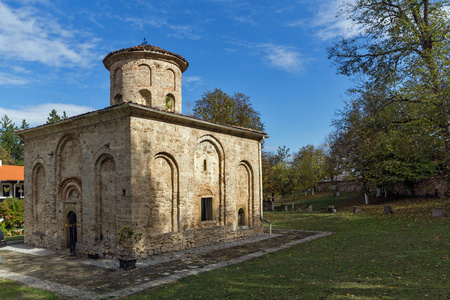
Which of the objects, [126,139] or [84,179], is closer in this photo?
[126,139]

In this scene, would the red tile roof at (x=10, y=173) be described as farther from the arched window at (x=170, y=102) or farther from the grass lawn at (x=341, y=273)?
the grass lawn at (x=341, y=273)

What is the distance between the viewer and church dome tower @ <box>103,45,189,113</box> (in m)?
16.9

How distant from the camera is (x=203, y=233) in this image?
1537cm

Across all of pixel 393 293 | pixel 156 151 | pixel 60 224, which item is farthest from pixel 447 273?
pixel 60 224

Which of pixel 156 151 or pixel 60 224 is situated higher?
pixel 156 151

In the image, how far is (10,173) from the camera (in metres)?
32.5

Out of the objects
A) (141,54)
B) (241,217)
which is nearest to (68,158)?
(141,54)

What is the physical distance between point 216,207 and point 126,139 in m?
6.28

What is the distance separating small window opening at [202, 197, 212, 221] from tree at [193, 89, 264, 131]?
14.7 metres

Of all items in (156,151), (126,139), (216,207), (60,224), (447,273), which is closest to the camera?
(447,273)

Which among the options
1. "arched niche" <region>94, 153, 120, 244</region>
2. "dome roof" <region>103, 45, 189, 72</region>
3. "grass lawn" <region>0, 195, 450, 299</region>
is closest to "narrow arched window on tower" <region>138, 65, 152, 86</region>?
"dome roof" <region>103, 45, 189, 72</region>

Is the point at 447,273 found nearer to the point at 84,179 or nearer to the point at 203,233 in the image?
the point at 203,233

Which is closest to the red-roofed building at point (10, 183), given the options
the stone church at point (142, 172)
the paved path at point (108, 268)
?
the stone church at point (142, 172)

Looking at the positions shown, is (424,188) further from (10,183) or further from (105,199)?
(10,183)
